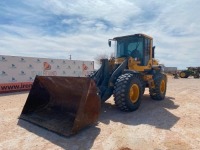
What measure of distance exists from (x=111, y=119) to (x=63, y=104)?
4.98ft

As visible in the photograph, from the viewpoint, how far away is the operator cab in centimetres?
802

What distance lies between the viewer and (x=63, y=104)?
20.1 ft

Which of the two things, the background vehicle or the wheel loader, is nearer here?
the wheel loader

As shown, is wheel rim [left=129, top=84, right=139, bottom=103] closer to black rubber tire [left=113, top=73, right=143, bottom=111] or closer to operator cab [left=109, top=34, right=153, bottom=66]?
black rubber tire [left=113, top=73, right=143, bottom=111]

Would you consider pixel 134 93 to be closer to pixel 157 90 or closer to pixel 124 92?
pixel 124 92

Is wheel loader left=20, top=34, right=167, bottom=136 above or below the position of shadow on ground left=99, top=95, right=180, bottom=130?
above

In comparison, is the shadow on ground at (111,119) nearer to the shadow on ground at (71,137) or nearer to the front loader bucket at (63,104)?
the shadow on ground at (71,137)

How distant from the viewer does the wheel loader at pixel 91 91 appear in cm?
493

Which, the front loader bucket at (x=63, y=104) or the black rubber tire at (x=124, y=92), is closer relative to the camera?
the front loader bucket at (x=63, y=104)

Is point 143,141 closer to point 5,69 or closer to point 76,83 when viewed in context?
point 76,83

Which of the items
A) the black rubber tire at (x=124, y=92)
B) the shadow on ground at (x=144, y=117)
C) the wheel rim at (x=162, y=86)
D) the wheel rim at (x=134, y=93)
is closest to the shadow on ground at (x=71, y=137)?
the shadow on ground at (x=144, y=117)

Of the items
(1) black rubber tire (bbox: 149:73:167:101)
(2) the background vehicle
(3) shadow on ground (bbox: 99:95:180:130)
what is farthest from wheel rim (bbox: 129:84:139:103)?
(2) the background vehicle

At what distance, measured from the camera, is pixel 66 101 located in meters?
6.07

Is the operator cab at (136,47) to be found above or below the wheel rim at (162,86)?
above
